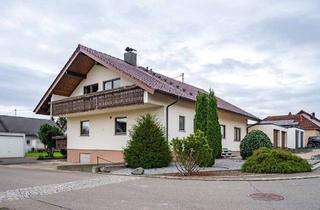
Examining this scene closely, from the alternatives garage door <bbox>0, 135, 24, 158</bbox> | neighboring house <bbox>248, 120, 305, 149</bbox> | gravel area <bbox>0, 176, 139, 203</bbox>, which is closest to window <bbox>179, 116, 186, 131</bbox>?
gravel area <bbox>0, 176, 139, 203</bbox>

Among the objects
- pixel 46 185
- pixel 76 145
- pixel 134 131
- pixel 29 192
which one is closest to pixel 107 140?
pixel 76 145

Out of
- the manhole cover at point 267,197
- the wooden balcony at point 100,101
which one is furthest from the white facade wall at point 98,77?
the manhole cover at point 267,197

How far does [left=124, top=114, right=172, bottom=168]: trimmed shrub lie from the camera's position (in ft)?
57.0

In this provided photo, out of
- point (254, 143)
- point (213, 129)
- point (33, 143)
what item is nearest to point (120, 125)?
point (213, 129)

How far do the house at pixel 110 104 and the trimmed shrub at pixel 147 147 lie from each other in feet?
6.23

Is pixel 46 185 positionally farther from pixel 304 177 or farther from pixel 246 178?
pixel 304 177

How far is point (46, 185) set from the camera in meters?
12.0

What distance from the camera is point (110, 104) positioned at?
21.0 m

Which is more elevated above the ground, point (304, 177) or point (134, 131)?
point (134, 131)

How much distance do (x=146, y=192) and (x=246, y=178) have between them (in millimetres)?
4286

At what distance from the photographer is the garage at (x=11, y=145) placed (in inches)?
1655

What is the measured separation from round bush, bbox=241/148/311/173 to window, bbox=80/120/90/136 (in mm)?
13909

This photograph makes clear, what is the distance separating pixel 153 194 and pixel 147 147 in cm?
783

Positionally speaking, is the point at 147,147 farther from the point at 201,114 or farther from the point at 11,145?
the point at 11,145
